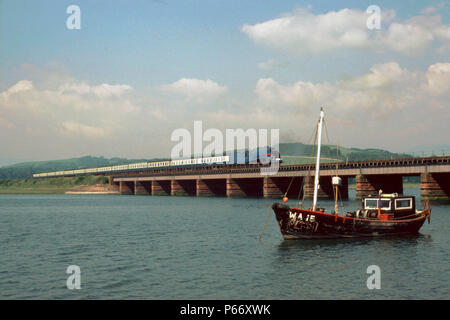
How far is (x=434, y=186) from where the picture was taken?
90312 mm

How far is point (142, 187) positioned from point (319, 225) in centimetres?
15751

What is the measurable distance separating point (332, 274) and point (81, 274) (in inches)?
614

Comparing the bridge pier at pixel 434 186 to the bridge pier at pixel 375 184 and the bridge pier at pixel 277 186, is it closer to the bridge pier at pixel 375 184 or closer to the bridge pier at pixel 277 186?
the bridge pier at pixel 375 184

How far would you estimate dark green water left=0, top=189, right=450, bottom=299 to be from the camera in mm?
23531

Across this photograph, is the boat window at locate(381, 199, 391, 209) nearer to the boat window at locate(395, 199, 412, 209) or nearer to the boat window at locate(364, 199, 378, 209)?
the boat window at locate(364, 199, 378, 209)

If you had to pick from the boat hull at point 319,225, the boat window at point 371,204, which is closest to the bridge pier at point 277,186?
the boat window at point 371,204

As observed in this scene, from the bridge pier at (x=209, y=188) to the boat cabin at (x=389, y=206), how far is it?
10874cm

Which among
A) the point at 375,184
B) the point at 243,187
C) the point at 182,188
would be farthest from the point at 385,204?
the point at 182,188

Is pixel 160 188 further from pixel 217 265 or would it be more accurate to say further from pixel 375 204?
pixel 217 265


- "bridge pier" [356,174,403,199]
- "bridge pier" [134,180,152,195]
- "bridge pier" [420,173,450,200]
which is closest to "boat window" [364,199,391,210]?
"bridge pier" [420,173,450,200]

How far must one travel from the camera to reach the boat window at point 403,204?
150 ft

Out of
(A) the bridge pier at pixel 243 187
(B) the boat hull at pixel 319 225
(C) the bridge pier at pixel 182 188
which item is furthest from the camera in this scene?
(C) the bridge pier at pixel 182 188
